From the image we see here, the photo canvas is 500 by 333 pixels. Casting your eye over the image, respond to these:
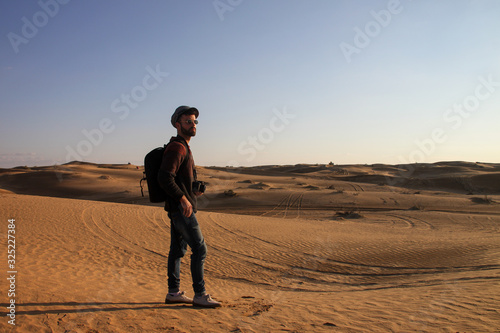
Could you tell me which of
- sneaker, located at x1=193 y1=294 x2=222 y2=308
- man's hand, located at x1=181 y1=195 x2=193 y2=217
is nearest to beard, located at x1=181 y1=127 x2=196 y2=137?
man's hand, located at x1=181 y1=195 x2=193 y2=217

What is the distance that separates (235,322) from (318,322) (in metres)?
0.93

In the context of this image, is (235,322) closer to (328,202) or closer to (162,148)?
(162,148)

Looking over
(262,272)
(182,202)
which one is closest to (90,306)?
(182,202)

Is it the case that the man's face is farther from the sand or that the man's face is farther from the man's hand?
the sand

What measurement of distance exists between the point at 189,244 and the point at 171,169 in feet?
3.13

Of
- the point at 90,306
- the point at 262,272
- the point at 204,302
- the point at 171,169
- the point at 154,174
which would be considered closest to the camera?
the point at 171,169

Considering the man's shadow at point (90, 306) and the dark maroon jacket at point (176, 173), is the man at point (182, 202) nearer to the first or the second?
the dark maroon jacket at point (176, 173)

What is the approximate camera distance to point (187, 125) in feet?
12.8

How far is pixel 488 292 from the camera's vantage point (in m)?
4.60

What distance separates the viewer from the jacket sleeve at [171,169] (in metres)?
3.53

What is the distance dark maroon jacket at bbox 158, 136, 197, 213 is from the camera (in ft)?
11.6

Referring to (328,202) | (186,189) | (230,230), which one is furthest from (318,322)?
(328,202)

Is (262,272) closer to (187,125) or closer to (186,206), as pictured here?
(186,206)

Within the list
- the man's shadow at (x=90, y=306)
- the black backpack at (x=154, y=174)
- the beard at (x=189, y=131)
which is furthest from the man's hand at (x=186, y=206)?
the man's shadow at (x=90, y=306)
